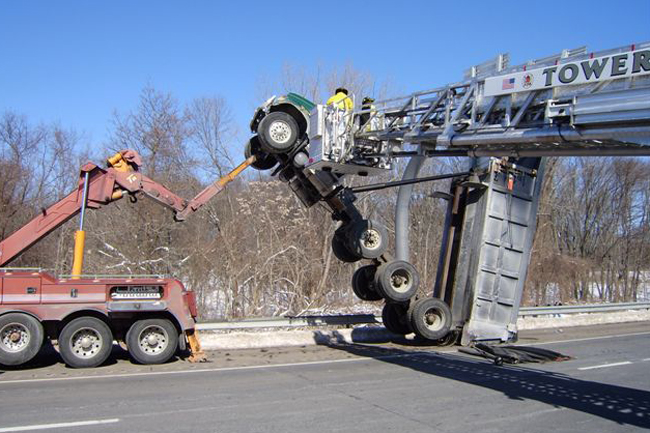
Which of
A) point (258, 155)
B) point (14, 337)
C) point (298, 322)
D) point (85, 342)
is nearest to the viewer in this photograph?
point (14, 337)

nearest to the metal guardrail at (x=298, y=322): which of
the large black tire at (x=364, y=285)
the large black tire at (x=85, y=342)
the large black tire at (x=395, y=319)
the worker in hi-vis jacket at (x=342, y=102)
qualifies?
the large black tire at (x=395, y=319)

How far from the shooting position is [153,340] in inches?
445

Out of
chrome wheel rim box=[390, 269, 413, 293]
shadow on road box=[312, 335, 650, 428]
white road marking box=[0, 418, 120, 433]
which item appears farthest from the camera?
chrome wheel rim box=[390, 269, 413, 293]

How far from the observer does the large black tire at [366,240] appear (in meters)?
12.8

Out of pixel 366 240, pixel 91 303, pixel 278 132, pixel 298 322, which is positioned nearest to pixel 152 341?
pixel 91 303

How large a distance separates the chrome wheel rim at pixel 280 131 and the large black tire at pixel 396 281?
132 inches

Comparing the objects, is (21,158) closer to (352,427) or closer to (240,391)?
(240,391)

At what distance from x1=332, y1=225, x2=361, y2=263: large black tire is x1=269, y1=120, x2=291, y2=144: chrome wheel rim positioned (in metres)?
2.35

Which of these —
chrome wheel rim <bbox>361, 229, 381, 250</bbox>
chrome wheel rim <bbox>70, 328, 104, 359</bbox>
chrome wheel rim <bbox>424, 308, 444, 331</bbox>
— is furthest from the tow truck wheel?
chrome wheel rim <bbox>424, 308, 444, 331</bbox>

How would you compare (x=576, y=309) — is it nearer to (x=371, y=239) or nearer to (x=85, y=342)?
(x=371, y=239)

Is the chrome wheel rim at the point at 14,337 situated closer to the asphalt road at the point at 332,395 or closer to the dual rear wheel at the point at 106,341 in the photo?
the asphalt road at the point at 332,395

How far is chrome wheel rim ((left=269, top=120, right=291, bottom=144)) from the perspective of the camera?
11.9 m

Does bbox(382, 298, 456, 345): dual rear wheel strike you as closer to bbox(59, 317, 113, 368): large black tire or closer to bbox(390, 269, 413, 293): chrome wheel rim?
bbox(390, 269, 413, 293): chrome wheel rim

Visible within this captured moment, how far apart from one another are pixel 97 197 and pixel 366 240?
5.35 m
